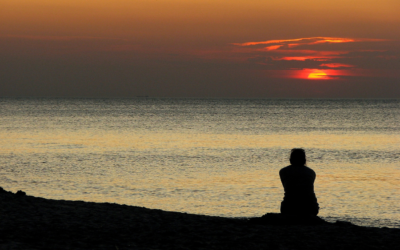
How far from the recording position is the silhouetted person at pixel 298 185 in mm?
9617

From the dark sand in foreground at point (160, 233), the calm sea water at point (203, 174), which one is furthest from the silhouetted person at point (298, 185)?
the calm sea water at point (203, 174)

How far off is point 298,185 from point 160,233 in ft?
8.64

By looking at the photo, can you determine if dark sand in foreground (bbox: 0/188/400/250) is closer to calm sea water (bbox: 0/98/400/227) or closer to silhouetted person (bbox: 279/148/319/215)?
silhouetted person (bbox: 279/148/319/215)

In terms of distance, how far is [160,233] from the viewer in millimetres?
8984

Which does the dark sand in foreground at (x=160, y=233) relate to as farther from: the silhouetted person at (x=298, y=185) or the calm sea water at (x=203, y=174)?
the calm sea water at (x=203, y=174)

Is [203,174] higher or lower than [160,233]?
higher

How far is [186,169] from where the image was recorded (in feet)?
107

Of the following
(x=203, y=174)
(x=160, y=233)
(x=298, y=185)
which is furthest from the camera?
(x=203, y=174)

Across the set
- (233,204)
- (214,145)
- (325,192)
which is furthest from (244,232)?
(214,145)

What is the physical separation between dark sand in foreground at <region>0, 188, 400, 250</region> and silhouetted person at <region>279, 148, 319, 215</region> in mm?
536

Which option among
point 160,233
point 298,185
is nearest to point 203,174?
point 298,185

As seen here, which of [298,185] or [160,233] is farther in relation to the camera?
[298,185]

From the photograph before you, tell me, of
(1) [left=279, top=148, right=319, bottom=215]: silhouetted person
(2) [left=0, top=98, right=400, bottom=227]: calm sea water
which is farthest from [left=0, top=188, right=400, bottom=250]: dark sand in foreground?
(2) [left=0, top=98, right=400, bottom=227]: calm sea water

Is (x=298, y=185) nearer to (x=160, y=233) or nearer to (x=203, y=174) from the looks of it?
(x=160, y=233)
